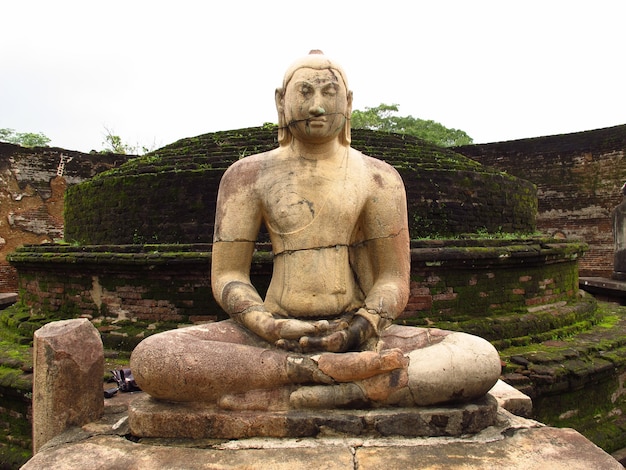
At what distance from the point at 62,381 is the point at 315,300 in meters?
1.40

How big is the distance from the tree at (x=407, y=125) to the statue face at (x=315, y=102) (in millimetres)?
24886

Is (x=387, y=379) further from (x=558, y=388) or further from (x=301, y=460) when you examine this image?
(x=558, y=388)

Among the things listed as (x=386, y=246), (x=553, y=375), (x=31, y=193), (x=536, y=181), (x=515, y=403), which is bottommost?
(x=553, y=375)

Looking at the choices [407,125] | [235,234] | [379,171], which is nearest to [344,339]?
[235,234]

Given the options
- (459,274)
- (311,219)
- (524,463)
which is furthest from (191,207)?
(524,463)

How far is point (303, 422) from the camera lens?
2.31m

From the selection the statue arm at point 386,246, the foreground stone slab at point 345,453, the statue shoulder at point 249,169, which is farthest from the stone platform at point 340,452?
the statue shoulder at point 249,169

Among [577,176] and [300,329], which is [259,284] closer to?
[300,329]

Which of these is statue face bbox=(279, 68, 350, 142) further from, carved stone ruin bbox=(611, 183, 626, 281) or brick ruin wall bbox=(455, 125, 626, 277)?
brick ruin wall bbox=(455, 125, 626, 277)

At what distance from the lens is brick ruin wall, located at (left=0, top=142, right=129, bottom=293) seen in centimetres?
1232

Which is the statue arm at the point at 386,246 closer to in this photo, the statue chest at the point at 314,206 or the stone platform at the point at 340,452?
the statue chest at the point at 314,206

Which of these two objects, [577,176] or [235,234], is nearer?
[235,234]

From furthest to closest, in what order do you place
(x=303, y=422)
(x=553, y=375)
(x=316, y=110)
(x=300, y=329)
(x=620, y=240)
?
(x=620, y=240), (x=553, y=375), (x=316, y=110), (x=300, y=329), (x=303, y=422)

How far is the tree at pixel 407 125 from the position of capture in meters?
27.3
